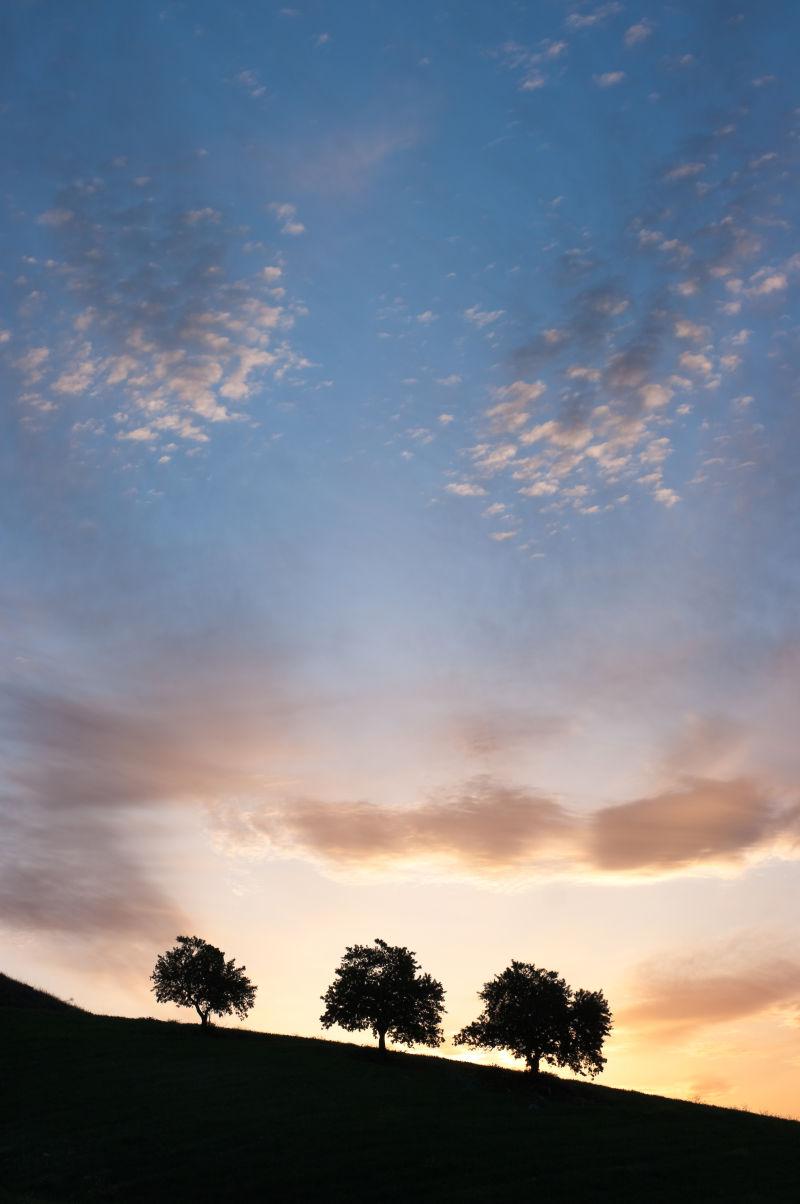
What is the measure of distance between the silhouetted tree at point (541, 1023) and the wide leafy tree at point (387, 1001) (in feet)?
16.3

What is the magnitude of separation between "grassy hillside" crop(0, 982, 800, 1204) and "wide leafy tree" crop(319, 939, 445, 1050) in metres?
6.73

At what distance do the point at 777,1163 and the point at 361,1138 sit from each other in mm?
23066

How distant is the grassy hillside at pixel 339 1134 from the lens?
4466cm

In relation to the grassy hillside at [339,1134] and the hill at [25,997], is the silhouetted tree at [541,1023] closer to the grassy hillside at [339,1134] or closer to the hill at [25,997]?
the grassy hillside at [339,1134]

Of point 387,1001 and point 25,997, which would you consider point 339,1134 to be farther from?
point 25,997

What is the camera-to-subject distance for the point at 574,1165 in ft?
155

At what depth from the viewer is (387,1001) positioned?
90.1 m

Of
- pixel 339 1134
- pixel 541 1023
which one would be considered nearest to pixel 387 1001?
pixel 541 1023

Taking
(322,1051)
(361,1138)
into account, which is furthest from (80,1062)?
(361,1138)

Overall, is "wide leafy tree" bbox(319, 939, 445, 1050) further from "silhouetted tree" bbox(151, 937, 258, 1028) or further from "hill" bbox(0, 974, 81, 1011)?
"hill" bbox(0, 974, 81, 1011)

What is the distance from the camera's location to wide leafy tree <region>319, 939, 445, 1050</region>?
88812mm

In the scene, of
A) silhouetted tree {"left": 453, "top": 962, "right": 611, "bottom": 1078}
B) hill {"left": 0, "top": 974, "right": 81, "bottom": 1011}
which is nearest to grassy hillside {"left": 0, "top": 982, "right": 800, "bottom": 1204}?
silhouetted tree {"left": 453, "top": 962, "right": 611, "bottom": 1078}

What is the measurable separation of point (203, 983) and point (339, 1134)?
4685 cm

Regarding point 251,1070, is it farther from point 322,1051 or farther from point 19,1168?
point 19,1168
